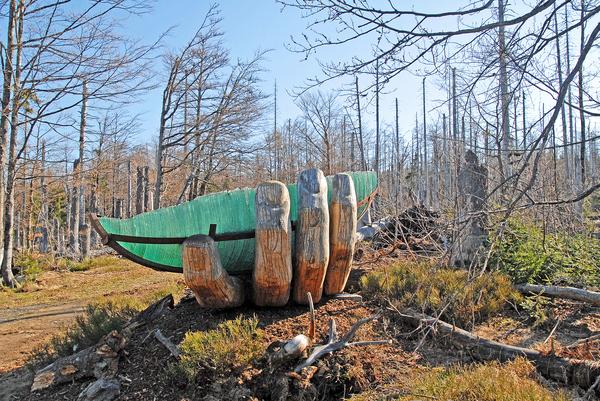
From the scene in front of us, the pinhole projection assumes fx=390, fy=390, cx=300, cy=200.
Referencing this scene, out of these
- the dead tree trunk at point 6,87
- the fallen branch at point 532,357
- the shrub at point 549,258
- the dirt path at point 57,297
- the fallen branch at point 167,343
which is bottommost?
the dirt path at point 57,297

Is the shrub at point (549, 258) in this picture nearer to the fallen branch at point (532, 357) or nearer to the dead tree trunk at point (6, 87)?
the fallen branch at point (532, 357)

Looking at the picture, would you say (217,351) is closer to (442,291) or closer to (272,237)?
(272,237)

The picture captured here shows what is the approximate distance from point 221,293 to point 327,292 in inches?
44.0

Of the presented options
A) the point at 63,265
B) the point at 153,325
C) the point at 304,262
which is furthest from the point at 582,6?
the point at 63,265

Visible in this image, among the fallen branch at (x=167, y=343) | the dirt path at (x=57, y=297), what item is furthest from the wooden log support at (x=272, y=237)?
the dirt path at (x=57, y=297)

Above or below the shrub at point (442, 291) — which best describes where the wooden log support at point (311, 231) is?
above

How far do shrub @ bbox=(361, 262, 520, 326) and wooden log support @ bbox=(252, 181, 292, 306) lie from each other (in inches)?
51.7

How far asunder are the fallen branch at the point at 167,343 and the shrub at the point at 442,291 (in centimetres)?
204

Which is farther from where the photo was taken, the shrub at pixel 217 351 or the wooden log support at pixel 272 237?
the wooden log support at pixel 272 237

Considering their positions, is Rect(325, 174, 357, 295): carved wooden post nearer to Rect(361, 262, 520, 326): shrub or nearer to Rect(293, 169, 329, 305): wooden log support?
Rect(293, 169, 329, 305): wooden log support

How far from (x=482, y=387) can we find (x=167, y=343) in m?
2.32

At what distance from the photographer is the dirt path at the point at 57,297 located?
4.97m

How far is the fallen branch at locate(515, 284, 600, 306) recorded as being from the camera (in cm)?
401

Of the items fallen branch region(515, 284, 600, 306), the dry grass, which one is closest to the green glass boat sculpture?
the dry grass
